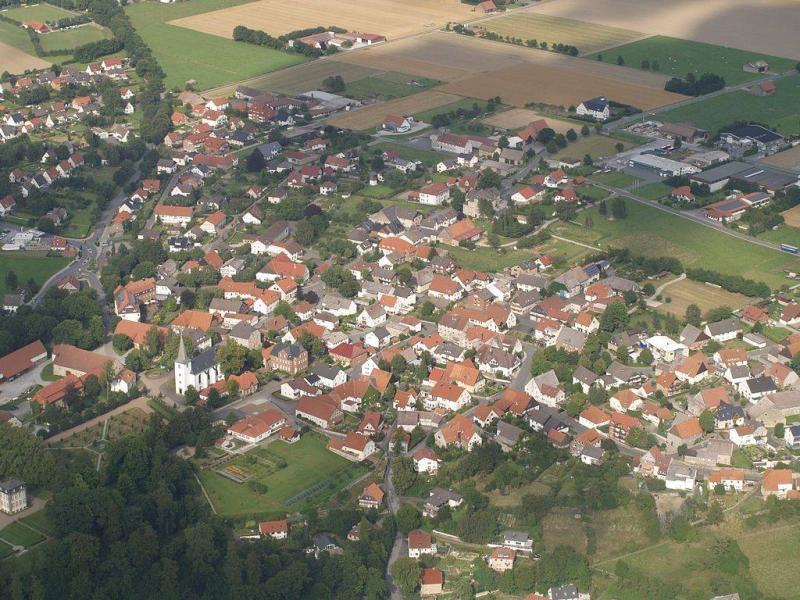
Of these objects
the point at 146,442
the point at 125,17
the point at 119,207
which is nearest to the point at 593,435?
the point at 146,442

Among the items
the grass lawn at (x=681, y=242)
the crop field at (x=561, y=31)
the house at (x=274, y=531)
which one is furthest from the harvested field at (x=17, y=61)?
the house at (x=274, y=531)

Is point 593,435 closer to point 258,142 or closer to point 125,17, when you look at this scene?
point 258,142

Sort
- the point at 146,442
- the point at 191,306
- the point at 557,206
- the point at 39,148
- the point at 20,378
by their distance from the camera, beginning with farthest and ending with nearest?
the point at 39,148 < the point at 557,206 < the point at 191,306 < the point at 20,378 < the point at 146,442

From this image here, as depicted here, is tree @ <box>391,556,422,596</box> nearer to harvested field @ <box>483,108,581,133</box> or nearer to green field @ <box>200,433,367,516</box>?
green field @ <box>200,433,367,516</box>

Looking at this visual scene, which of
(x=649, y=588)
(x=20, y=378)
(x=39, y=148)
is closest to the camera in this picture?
(x=649, y=588)

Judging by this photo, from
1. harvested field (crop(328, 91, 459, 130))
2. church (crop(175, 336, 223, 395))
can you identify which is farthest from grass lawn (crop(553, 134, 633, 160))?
church (crop(175, 336, 223, 395))

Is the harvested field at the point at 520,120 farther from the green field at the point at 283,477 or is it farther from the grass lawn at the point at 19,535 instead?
the grass lawn at the point at 19,535
